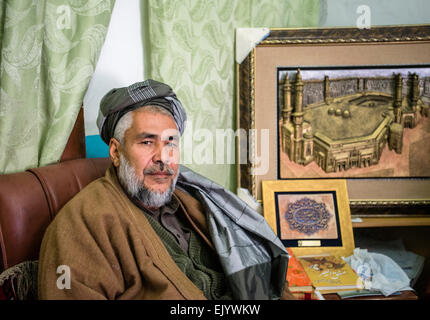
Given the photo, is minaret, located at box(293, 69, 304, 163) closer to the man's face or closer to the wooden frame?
the wooden frame

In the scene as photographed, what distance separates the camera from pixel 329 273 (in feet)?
4.42

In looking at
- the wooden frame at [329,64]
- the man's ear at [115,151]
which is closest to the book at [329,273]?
the wooden frame at [329,64]

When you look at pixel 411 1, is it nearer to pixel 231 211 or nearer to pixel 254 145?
pixel 254 145

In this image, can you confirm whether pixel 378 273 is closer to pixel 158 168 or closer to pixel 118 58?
pixel 158 168

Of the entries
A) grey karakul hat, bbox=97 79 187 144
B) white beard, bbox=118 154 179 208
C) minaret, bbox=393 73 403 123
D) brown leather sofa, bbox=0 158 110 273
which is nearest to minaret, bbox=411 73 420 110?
minaret, bbox=393 73 403 123

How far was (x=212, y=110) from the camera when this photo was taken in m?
1.65

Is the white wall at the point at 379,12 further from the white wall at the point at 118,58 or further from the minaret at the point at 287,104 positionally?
the white wall at the point at 118,58

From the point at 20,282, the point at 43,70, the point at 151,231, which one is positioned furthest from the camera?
the point at 43,70

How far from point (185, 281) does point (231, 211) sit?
1.23 feet

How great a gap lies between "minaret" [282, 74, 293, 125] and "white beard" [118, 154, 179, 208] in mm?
804

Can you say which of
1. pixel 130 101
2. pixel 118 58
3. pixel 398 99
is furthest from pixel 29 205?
pixel 398 99

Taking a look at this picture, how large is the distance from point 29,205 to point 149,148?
0.40 metres

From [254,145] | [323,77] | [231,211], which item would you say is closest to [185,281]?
[231,211]

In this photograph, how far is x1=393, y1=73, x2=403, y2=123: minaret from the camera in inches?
63.4
